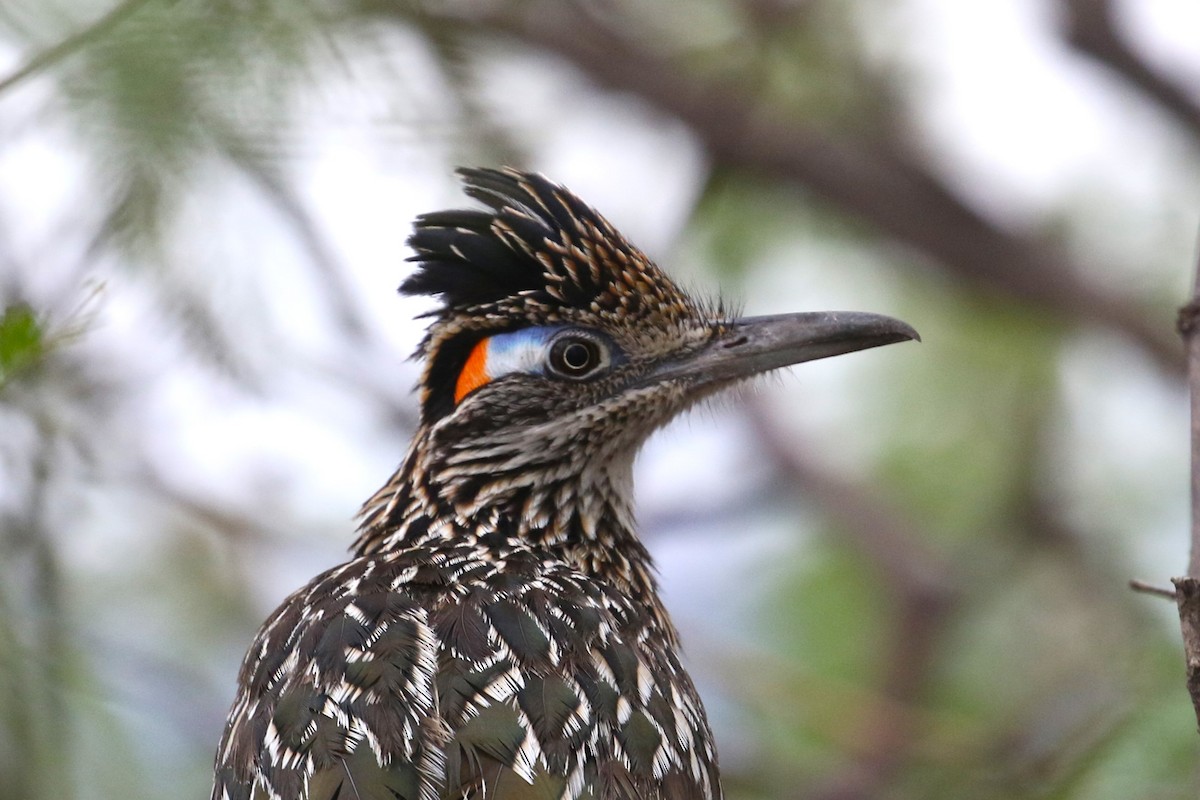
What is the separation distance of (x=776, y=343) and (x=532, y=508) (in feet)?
3.04

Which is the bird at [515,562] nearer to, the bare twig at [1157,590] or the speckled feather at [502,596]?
the speckled feather at [502,596]

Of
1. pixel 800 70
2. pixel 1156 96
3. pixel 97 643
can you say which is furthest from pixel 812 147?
pixel 97 643

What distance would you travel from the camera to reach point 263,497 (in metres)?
7.76

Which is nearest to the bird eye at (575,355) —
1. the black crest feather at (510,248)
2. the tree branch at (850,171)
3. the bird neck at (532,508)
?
the black crest feather at (510,248)

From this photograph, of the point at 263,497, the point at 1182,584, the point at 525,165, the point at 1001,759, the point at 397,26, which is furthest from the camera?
the point at 263,497

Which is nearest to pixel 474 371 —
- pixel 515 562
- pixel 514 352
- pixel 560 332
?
pixel 514 352

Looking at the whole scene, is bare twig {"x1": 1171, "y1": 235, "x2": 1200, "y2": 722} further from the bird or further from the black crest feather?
Answer: the black crest feather

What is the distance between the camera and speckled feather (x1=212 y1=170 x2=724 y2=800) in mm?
3865

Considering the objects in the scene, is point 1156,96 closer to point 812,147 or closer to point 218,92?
point 812,147

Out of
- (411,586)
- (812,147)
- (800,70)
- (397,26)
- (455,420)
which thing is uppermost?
(800,70)

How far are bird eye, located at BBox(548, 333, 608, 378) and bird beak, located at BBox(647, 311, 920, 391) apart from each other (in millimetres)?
193

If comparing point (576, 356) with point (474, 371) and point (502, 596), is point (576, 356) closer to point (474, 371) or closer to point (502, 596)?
point (474, 371)

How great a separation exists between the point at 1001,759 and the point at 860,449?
14.1ft

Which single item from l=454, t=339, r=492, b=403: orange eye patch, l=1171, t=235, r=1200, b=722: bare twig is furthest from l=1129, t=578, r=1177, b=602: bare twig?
l=454, t=339, r=492, b=403: orange eye patch
